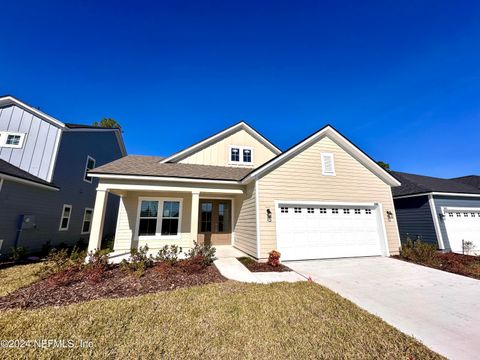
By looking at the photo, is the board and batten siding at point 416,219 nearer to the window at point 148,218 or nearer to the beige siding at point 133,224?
the beige siding at point 133,224

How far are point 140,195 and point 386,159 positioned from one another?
3378 centimetres

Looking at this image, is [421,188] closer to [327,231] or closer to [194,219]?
[327,231]

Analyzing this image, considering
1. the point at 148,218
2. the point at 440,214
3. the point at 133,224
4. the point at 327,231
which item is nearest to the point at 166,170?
the point at 148,218

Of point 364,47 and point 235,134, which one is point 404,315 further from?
point 364,47

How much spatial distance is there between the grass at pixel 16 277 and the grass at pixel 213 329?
220 cm

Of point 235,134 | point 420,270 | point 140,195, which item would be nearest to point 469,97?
point 420,270

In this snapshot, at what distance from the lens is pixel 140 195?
10.4 meters

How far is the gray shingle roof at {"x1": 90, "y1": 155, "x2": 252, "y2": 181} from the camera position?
28.5ft

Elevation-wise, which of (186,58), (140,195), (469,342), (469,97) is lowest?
(469,342)

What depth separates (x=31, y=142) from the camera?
10766 mm

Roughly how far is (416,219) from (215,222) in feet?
39.9

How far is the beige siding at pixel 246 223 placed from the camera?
863 centimetres

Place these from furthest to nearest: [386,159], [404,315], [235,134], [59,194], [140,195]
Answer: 1. [386,159]
2. [235,134]
3. [59,194]
4. [140,195]
5. [404,315]

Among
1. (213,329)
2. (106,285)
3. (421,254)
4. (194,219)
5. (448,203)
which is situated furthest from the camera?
(448,203)
